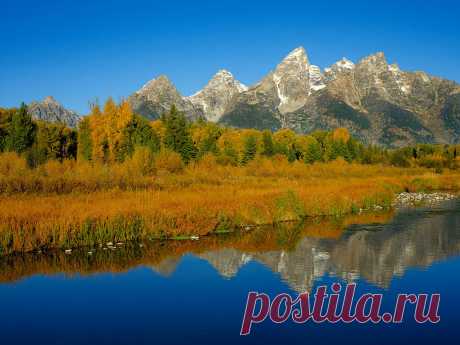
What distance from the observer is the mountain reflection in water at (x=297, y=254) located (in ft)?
57.5

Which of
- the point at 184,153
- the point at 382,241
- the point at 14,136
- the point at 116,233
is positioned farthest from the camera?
the point at 184,153

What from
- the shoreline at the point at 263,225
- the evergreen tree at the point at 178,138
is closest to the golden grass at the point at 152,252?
the shoreline at the point at 263,225

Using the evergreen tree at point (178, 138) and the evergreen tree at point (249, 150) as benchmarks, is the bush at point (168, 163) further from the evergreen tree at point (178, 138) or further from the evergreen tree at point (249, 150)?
the evergreen tree at point (249, 150)

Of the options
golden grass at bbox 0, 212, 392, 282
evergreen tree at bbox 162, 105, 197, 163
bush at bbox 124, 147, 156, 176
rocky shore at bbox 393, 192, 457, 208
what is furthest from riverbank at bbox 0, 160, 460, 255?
evergreen tree at bbox 162, 105, 197, 163

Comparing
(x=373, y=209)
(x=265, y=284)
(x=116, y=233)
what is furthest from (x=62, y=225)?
(x=373, y=209)

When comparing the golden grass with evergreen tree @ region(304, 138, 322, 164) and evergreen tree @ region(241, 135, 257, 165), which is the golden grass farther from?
evergreen tree @ region(304, 138, 322, 164)

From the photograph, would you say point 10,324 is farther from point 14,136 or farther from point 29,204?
point 14,136

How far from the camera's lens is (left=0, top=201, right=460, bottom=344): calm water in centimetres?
1202

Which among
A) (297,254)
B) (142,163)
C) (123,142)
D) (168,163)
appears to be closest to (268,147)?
(123,142)

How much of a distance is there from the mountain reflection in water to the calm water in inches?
1.8

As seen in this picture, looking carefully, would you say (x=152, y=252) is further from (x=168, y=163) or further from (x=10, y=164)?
(x=168, y=163)

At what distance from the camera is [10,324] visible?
42.0 feet

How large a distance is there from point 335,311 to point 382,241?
10593 millimetres

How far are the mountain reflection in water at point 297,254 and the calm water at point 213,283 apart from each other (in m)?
0.05
